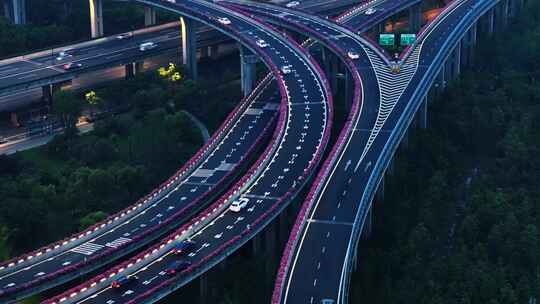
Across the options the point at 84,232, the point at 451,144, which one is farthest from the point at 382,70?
the point at 84,232

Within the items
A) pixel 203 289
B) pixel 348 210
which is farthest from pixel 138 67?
pixel 203 289

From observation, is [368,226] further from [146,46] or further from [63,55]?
[63,55]

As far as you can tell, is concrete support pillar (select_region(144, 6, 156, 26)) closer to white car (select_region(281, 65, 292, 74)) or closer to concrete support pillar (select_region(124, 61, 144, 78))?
concrete support pillar (select_region(124, 61, 144, 78))

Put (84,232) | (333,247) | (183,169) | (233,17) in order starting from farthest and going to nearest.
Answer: (233,17) < (183,169) < (84,232) < (333,247)

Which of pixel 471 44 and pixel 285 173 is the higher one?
pixel 471 44

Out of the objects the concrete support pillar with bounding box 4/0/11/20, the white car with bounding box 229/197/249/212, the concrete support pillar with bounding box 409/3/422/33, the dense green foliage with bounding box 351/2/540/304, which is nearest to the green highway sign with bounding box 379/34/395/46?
the dense green foliage with bounding box 351/2/540/304

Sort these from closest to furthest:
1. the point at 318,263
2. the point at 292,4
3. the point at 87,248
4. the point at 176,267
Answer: the point at 176,267 → the point at 318,263 → the point at 87,248 → the point at 292,4

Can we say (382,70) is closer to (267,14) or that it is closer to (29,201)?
(267,14)

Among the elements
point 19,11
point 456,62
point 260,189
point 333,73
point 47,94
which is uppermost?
point 19,11
